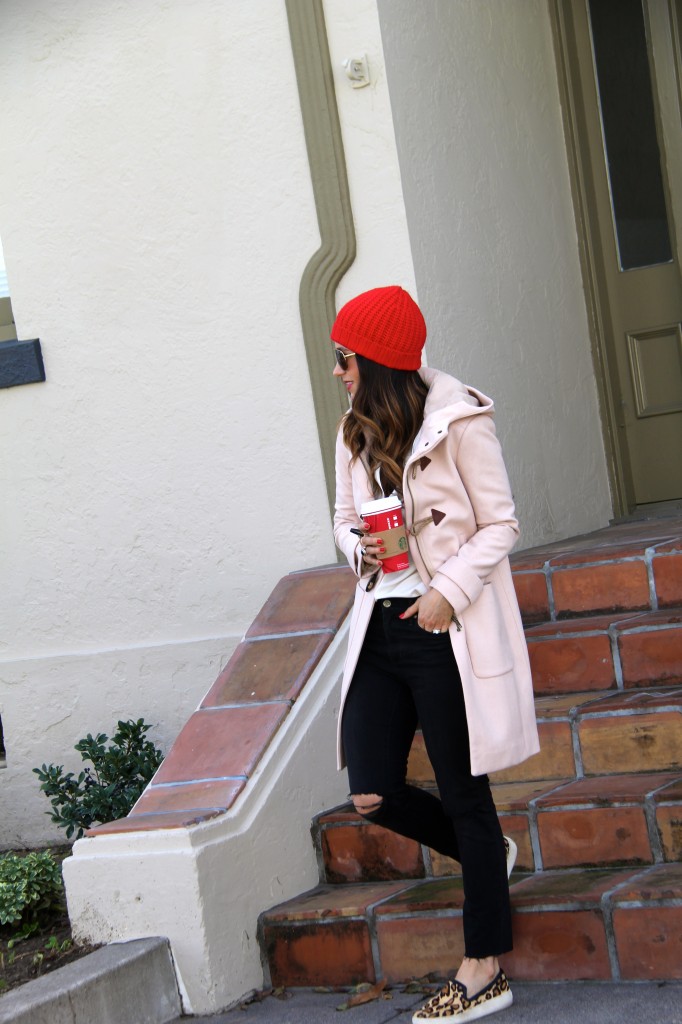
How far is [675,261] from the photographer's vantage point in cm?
612

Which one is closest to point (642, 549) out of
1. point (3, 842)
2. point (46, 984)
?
point (46, 984)

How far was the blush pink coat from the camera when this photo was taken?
2.99 meters

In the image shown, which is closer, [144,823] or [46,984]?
[46,984]

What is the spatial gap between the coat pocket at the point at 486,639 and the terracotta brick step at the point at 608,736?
889 millimetres

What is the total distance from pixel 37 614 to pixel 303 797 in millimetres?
1931

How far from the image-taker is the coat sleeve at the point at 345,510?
3.29 metres

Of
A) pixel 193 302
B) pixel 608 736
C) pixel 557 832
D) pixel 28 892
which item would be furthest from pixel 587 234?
pixel 28 892

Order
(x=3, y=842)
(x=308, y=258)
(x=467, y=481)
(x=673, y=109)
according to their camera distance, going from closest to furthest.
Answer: (x=467, y=481)
(x=308, y=258)
(x=3, y=842)
(x=673, y=109)

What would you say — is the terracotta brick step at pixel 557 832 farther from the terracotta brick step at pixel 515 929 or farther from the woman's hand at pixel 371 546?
the woman's hand at pixel 371 546

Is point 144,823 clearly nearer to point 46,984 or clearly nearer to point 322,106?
point 46,984

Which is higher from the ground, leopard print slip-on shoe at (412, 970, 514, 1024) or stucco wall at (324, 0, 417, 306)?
stucco wall at (324, 0, 417, 306)

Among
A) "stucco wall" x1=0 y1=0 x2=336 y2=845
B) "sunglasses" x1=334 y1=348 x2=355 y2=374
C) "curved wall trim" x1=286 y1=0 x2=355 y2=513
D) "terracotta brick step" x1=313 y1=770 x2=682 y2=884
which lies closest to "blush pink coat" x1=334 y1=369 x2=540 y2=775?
"sunglasses" x1=334 y1=348 x2=355 y2=374

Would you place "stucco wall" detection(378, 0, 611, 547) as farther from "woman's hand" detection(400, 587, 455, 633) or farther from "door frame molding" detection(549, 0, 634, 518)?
"woman's hand" detection(400, 587, 455, 633)

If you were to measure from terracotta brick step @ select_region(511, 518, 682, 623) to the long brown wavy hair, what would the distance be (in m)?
1.56
